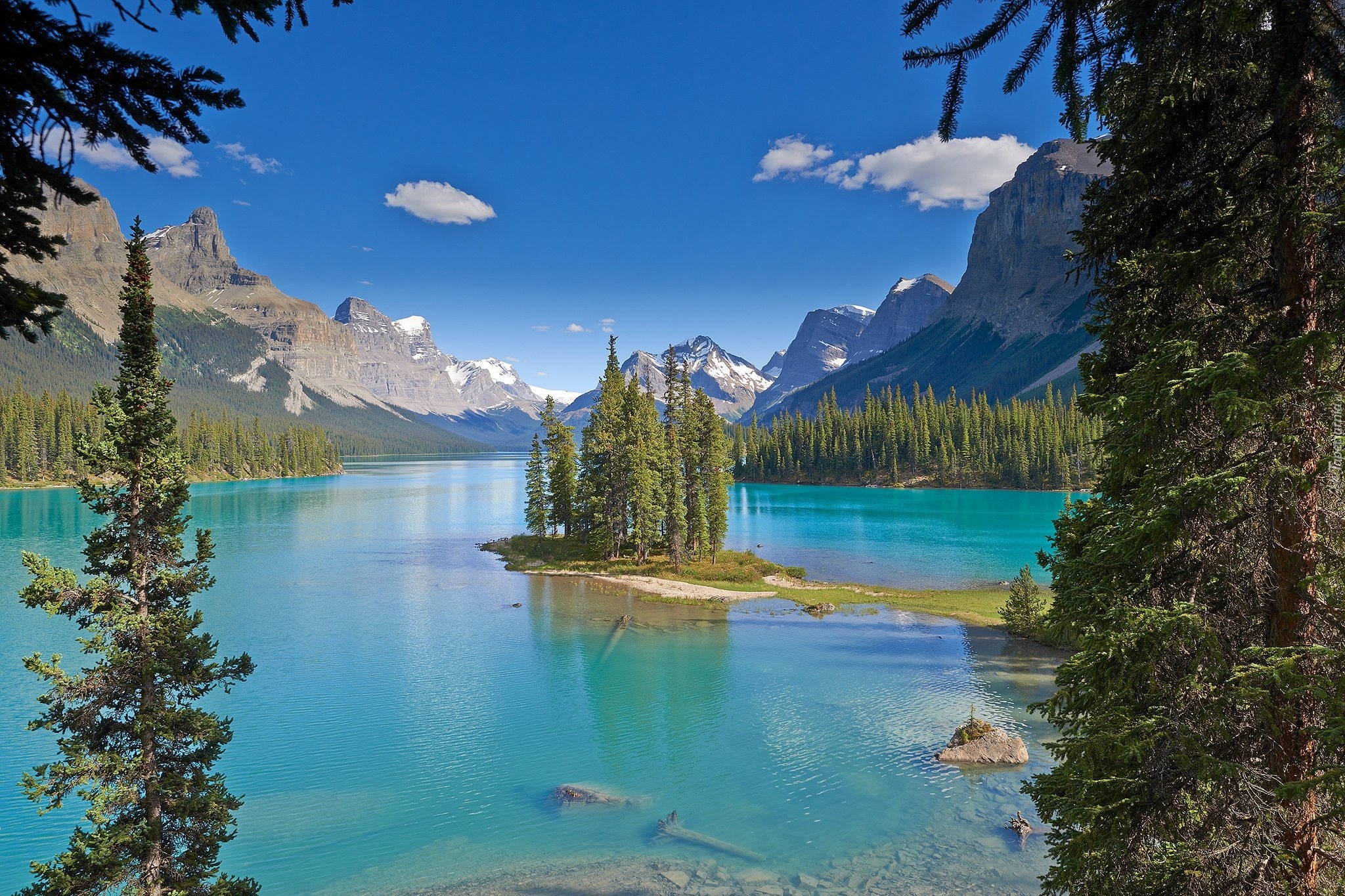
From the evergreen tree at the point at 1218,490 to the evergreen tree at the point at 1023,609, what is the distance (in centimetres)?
3702

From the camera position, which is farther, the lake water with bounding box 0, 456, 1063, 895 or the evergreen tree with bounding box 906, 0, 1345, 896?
the lake water with bounding box 0, 456, 1063, 895

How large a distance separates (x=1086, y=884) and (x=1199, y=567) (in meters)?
4.27

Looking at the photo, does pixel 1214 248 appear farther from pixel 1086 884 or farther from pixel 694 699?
pixel 694 699

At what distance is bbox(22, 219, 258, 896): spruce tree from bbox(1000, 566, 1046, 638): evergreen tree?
41.9 metres

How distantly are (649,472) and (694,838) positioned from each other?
4305 cm

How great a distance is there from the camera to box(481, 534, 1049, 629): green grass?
169ft

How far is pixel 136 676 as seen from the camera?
14.2m

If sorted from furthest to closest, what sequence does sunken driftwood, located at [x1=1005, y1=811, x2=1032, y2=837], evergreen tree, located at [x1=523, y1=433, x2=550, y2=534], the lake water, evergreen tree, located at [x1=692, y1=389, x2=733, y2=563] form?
evergreen tree, located at [x1=523, y1=433, x2=550, y2=534] < evergreen tree, located at [x1=692, y1=389, x2=733, y2=563] < sunken driftwood, located at [x1=1005, y1=811, x2=1032, y2=837] < the lake water

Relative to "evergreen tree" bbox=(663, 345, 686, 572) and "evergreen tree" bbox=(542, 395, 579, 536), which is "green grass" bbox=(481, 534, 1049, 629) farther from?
"evergreen tree" bbox=(542, 395, 579, 536)

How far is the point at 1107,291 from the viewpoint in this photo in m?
11.3

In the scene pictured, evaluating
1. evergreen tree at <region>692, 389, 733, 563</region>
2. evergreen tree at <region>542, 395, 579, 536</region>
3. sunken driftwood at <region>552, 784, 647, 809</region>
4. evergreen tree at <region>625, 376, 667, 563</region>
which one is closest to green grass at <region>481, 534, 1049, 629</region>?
evergreen tree at <region>692, 389, 733, 563</region>

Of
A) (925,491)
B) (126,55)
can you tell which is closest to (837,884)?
(126,55)

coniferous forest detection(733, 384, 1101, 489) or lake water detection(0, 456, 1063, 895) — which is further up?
coniferous forest detection(733, 384, 1101, 489)

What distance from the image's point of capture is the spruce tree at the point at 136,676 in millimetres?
13508
